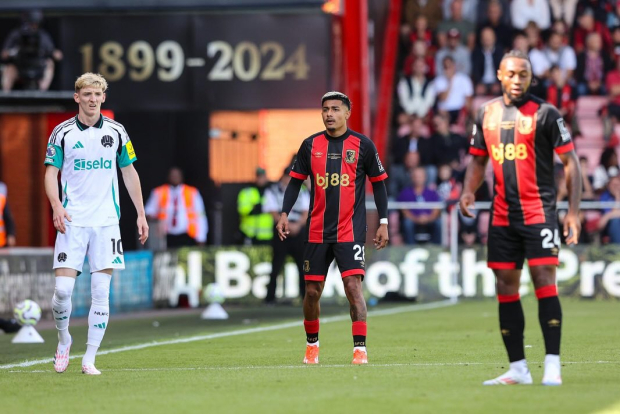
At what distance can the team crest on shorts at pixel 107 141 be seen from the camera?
32.2 ft

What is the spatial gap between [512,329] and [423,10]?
727 inches

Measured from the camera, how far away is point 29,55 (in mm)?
22125

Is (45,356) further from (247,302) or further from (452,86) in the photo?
(452,86)

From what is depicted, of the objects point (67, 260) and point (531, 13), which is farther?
point (531, 13)

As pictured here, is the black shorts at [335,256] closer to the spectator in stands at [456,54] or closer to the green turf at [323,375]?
the green turf at [323,375]

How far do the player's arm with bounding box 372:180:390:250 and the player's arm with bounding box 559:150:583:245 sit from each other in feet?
7.31

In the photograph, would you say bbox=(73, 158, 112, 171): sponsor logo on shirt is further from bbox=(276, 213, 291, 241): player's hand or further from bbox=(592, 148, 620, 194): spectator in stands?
bbox=(592, 148, 620, 194): spectator in stands

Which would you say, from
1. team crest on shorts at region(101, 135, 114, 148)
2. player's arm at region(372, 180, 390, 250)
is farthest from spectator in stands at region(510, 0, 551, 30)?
team crest on shorts at region(101, 135, 114, 148)

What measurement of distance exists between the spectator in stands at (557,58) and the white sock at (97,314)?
50.8 feet

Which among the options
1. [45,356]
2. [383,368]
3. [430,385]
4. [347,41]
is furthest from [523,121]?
[347,41]

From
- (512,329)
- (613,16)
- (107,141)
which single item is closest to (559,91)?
(613,16)

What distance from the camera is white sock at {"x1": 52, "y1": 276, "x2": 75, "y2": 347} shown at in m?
9.73

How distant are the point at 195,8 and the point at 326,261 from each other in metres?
13.1

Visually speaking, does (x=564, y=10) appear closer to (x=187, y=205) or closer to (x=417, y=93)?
(x=417, y=93)
